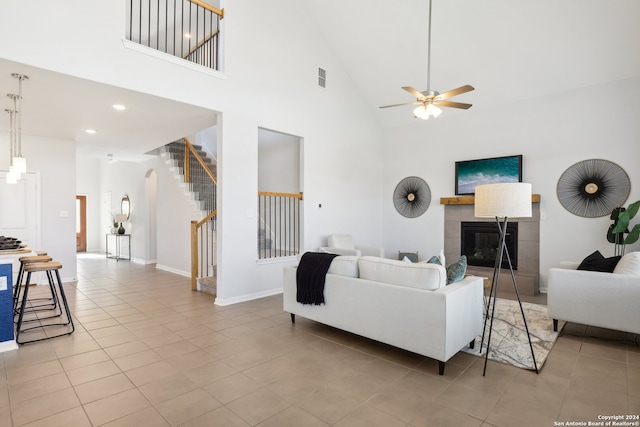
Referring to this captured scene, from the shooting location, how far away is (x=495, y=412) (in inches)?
84.4

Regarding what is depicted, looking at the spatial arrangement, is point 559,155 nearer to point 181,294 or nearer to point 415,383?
point 415,383

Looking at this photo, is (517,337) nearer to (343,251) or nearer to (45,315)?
(343,251)

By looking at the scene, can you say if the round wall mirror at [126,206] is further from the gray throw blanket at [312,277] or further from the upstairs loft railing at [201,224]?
the gray throw blanket at [312,277]

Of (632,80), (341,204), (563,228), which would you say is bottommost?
(563,228)

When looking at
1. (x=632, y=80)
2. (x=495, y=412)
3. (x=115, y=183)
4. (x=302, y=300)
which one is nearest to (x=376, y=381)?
(x=495, y=412)

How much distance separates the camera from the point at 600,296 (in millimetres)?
3289

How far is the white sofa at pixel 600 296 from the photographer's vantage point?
3143 mm

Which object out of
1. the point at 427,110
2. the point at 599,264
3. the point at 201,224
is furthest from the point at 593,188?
the point at 201,224

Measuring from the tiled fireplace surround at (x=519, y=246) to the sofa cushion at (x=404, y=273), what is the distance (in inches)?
139

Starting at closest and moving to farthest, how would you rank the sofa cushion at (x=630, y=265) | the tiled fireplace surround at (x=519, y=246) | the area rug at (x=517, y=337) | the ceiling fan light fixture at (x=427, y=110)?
1. the area rug at (x=517, y=337)
2. the sofa cushion at (x=630, y=265)
3. the ceiling fan light fixture at (x=427, y=110)
4. the tiled fireplace surround at (x=519, y=246)

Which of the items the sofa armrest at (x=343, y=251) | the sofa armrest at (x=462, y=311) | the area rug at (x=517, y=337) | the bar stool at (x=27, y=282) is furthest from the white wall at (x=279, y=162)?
the sofa armrest at (x=462, y=311)

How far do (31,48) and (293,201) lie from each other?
13.0ft

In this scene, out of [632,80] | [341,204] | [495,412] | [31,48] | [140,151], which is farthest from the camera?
[140,151]

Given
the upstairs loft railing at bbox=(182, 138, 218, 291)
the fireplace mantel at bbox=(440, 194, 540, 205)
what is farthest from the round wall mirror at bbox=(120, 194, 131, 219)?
the fireplace mantel at bbox=(440, 194, 540, 205)
